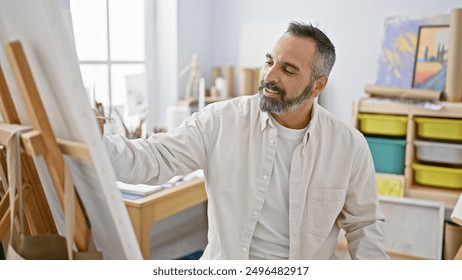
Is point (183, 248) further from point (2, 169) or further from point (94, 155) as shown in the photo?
point (94, 155)

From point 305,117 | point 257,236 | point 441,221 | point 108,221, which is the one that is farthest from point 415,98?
point 108,221

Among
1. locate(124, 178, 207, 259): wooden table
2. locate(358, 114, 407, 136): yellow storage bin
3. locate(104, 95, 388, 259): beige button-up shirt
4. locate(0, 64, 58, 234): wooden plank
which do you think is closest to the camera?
locate(0, 64, 58, 234): wooden plank

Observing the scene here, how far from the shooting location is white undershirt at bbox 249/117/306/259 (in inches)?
52.8

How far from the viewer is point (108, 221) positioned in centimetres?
81

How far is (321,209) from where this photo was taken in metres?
1.35

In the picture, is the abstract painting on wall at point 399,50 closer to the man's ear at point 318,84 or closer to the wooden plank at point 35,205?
the man's ear at point 318,84

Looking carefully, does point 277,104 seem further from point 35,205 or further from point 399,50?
point 399,50

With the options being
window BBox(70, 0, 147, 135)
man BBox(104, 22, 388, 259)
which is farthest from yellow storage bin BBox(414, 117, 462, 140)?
window BBox(70, 0, 147, 135)

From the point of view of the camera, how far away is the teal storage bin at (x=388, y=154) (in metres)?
2.44

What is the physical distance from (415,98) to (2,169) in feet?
6.53

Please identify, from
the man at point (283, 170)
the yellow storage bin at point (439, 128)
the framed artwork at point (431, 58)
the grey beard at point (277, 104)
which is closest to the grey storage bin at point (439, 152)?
the yellow storage bin at point (439, 128)

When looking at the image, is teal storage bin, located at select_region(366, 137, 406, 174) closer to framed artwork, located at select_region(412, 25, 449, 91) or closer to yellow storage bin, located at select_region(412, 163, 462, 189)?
yellow storage bin, located at select_region(412, 163, 462, 189)

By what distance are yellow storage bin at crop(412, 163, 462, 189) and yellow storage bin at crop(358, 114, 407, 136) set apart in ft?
0.63
